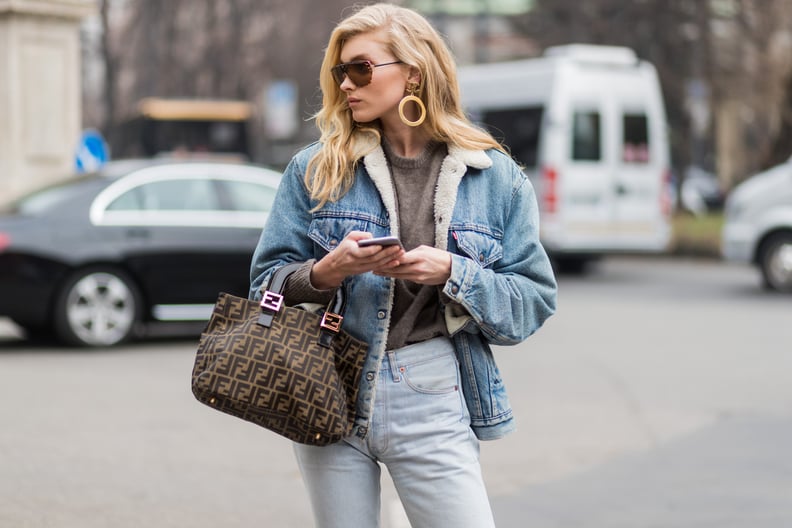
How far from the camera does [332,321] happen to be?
8.55ft

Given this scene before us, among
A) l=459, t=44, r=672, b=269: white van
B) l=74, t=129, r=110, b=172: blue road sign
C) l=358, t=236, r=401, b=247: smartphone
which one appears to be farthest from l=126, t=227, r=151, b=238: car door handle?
l=358, t=236, r=401, b=247: smartphone

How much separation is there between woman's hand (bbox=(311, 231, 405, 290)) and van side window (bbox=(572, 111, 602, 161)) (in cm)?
1446

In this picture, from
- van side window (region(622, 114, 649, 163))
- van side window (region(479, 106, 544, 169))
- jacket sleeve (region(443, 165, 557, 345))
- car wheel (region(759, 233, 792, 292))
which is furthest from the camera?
van side window (region(622, 114, 649, 163))

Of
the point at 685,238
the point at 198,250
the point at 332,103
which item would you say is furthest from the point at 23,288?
the point at 685,238

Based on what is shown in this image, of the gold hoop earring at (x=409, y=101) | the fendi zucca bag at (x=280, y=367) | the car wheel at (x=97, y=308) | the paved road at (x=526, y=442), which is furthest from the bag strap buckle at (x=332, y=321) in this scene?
the car wheel at (x=97, y=308)

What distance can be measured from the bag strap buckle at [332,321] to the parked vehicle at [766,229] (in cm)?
1264

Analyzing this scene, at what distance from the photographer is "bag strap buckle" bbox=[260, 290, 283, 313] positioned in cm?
258

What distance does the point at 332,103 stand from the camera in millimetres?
2805

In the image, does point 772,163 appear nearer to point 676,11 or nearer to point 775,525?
point 676,11

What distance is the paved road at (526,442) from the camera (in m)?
5.16

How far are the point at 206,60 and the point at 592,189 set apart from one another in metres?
19.5

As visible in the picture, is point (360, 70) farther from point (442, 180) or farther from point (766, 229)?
point (766, 229)

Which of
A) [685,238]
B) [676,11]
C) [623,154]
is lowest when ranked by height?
[685,238]

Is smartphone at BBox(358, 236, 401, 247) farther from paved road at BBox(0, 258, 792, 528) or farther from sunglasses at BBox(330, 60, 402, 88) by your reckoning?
paved road at BBox(0, 258, 792, 528)
